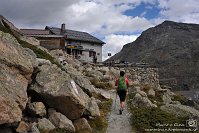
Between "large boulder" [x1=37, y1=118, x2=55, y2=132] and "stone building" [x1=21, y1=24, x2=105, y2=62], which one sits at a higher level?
"stone building" [x1=21, y1=24, x2=105, y2=62]

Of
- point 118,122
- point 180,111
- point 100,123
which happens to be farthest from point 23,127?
point 180,111

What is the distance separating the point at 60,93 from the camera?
1484 cm

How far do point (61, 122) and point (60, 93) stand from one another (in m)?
1.19

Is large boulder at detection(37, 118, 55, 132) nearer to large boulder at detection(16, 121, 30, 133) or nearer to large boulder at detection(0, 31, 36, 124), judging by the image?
large boulder at detection(16, 121, 30, 133)

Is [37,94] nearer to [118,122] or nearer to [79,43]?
[118,122]

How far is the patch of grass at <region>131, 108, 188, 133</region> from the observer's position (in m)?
16.6

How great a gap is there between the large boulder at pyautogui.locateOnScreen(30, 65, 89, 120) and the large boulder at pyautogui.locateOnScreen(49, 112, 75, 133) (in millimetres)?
429

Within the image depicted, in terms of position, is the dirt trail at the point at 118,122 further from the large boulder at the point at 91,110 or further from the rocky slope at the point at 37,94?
the rocky slope at the point at 37,94

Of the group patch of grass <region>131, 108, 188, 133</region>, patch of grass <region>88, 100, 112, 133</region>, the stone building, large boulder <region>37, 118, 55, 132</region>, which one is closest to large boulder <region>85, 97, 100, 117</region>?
patch of grass <region>88, 100, 112, 133</region>

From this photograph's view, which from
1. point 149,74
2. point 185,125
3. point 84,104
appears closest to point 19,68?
point 84,104

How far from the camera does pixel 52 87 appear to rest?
15.1 m

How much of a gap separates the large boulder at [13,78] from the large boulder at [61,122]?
1760 mm

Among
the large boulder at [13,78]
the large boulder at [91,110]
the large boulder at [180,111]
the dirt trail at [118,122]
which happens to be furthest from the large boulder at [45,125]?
the large boulder at [180,111]

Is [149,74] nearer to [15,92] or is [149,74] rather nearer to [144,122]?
[144,122]
